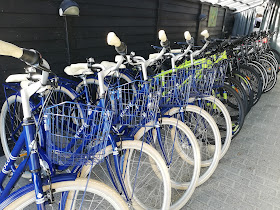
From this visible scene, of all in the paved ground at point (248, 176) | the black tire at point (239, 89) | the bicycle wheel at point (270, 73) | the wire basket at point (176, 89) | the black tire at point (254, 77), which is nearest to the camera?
the wire basket at point (176, 89)

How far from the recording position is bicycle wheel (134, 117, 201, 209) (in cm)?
167

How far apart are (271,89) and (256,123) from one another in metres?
1.96

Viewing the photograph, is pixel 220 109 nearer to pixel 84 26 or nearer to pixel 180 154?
pixel 180 154

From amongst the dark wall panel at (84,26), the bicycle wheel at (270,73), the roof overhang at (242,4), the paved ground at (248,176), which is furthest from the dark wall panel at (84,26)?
the roof overhang at (242,4)

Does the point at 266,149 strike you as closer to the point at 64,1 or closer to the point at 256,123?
the point at 256,123

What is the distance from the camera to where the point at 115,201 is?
1095 millimetres

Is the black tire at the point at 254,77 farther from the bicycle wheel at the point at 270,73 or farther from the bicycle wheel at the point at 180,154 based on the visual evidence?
the bicycle wheel at the point at 180,154

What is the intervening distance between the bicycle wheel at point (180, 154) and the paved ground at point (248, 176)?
0.47 ft

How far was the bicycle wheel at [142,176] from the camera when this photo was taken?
1.37 m

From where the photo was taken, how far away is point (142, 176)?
2172mm

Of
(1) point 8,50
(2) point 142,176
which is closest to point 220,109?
(2) point 142,176

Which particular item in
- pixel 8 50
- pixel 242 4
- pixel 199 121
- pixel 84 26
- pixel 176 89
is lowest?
pixel 199 121

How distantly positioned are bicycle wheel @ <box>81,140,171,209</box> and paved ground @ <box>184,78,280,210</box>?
0.33 metres

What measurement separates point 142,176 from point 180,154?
469 mm
